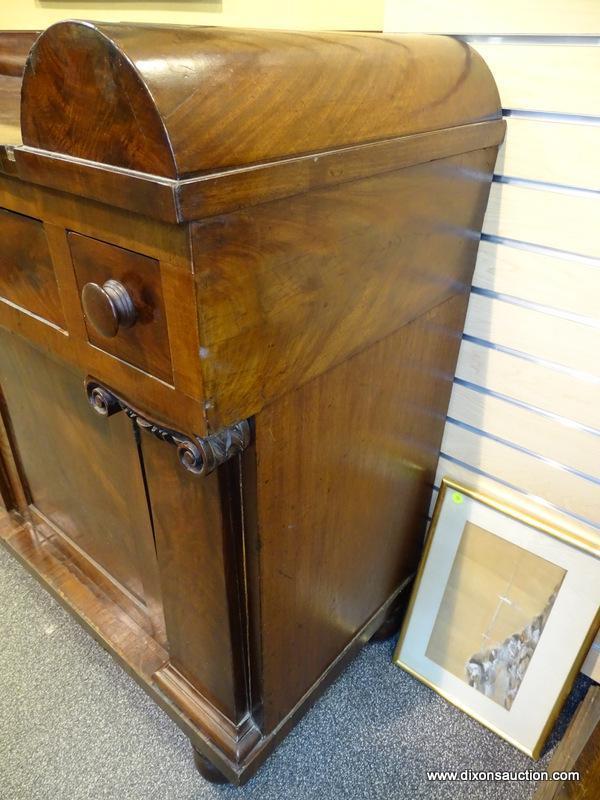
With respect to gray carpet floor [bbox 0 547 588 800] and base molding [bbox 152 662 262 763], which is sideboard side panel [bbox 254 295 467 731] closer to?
base molding [bbox 152 662 262 763]

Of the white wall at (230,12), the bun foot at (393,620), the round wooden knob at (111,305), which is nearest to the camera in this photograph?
the round wooden knob at (111,305)

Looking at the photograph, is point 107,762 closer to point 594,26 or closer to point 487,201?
point 487,201

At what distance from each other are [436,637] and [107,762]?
2.10 feet

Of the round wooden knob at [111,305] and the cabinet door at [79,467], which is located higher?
the round wooden knob at [111,305]

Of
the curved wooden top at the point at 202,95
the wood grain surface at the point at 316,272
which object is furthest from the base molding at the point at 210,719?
the curved wooden top at the point at 202,95

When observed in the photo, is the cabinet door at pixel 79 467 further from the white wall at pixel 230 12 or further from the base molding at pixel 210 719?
the white wall at pixel 230 12

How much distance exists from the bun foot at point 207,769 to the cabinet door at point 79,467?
26 cm

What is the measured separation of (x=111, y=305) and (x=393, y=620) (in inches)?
37.8

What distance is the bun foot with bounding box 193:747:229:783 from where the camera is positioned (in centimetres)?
93

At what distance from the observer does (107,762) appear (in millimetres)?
998

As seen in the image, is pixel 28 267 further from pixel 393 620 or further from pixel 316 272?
A: pixel 393 620

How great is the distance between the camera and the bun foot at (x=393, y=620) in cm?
117

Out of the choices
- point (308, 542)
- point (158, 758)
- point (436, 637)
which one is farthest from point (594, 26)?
point (158, 758)

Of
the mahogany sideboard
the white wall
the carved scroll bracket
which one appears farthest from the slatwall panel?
the carved scroll bracket
